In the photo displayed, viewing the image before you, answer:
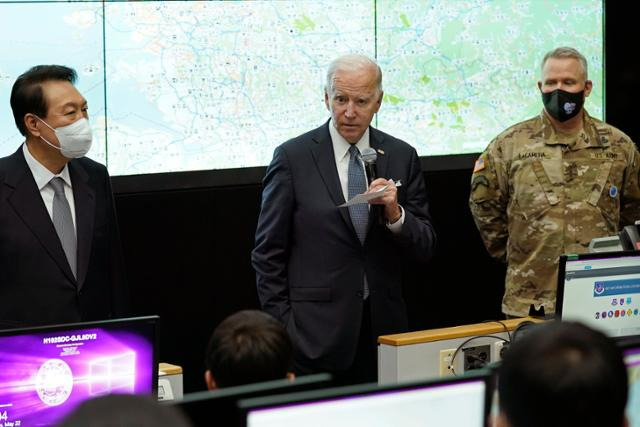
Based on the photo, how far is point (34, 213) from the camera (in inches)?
156

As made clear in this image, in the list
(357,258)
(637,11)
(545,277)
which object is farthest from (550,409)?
(637,11)

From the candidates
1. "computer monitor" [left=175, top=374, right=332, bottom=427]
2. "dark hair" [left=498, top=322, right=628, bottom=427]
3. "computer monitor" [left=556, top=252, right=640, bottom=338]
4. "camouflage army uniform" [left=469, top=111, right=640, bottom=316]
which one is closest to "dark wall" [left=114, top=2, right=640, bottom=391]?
"camouflage army uniform" [left=469, top=111, right=640, bottom=316]

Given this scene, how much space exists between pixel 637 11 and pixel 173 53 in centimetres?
302

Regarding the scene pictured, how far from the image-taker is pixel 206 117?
5.71 meters

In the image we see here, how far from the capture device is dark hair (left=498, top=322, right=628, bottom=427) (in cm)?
184

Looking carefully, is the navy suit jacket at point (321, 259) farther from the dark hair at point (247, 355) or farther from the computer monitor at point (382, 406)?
the dark hair at point (247, 355)

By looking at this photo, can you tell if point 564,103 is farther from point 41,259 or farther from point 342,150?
point 41,259

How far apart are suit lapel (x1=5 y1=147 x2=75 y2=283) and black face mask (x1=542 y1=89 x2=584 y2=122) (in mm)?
2255

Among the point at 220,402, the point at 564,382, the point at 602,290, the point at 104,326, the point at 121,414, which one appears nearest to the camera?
the point at 121,414

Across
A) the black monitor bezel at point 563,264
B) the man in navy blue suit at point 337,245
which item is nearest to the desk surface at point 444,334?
the black monitor bezel at point 563,264

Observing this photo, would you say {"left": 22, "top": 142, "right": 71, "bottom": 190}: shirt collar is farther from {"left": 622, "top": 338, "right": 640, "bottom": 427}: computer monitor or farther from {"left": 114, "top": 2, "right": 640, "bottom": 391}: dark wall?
{"left": 622, "top": 338, "right": 640, "bottom": 427}: computer monitor

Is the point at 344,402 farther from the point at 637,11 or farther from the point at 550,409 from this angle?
the point at 637,11

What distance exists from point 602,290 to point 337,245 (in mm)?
961

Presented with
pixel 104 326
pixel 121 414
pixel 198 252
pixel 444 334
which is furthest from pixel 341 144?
pixel 121 414
